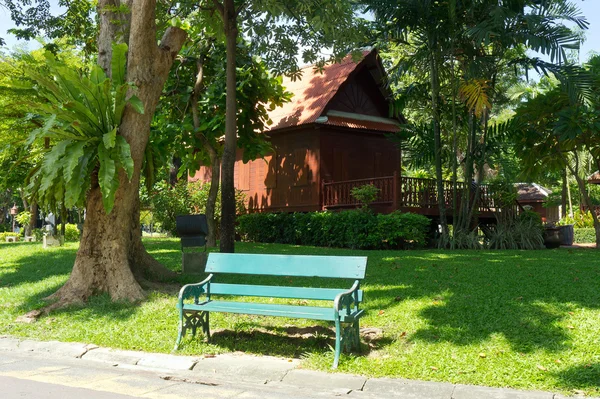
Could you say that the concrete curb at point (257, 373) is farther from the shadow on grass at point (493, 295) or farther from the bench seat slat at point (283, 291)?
the shadow on grass at point (493, 295)

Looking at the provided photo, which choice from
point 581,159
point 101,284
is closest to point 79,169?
point 101,284

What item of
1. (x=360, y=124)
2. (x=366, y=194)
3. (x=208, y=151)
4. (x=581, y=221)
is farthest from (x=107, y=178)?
(x=581, y=221)

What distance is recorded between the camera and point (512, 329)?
6.51m

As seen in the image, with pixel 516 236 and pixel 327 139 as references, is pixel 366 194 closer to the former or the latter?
pixel 327 139

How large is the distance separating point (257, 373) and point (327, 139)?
1561cm

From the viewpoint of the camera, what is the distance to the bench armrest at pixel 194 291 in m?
6.79

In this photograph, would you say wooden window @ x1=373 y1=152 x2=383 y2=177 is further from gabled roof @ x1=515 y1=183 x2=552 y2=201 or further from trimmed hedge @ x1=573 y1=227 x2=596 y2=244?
gabled roof @ x1=515 y1=183 x2=552 y2=201

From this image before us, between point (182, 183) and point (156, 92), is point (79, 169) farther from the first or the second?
point (182, 183)

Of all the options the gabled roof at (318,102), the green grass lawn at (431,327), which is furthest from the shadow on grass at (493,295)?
the gabled roof at (318,102)

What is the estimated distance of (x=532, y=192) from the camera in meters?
47.1

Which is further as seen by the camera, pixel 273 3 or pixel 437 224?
pixel 437 224

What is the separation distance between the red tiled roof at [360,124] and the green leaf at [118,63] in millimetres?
11948

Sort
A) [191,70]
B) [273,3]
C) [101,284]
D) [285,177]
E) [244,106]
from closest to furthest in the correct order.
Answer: [101,284]
[273,3]
[244,106]
[191,70]
[285,177]

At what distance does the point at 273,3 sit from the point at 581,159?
29.5 m
